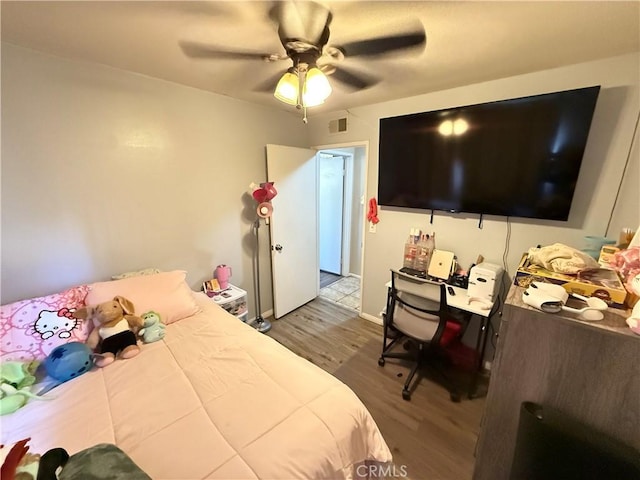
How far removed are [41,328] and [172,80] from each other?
1.85 metres

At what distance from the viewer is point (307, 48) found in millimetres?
1222

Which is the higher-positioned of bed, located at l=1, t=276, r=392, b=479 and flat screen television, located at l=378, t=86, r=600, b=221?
flat screen television, located at l=378, t=86, r=600, b=221

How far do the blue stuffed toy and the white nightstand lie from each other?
2.06 feet

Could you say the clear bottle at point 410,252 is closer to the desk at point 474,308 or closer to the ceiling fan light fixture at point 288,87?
the desk at point 474,308

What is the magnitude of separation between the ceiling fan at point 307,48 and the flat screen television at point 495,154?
2.77ft

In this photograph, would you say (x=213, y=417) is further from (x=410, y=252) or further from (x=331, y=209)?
(x=331, y=209)

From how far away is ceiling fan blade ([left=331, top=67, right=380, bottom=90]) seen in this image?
1.72 metres

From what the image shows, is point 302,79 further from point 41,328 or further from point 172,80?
point 41,328

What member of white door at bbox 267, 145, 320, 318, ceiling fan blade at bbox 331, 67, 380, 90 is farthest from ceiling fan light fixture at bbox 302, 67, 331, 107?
white door at bbox 267, 145, 320, 318

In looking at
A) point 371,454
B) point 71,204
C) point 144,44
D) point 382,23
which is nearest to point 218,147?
point 144,44

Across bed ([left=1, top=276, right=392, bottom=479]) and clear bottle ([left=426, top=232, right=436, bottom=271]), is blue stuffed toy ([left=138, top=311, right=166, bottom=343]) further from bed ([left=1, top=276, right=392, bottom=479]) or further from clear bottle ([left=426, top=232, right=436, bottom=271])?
clear bottle ([left=426, top=232, right=436, bottom=271])

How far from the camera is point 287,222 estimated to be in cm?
293

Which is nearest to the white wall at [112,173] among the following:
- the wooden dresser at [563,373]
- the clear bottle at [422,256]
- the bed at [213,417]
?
the bed at [213,417]

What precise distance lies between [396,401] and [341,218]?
9.10ft
